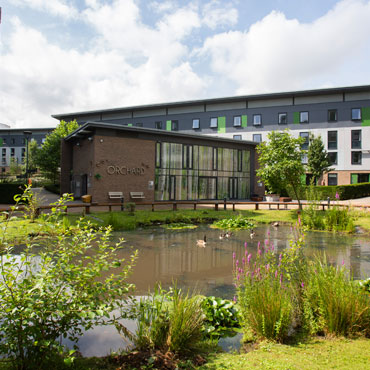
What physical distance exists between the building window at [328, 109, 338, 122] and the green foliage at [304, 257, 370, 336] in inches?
1557

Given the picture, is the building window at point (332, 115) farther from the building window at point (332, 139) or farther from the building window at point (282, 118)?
the building window at point (282, 118)

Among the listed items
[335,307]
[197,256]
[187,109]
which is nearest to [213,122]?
[187,109]

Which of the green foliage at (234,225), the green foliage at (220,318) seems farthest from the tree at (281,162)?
the green foliage at (220,318)

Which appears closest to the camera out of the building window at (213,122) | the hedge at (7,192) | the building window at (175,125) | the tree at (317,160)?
the hedge at (7,192)

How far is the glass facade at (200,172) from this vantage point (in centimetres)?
2650

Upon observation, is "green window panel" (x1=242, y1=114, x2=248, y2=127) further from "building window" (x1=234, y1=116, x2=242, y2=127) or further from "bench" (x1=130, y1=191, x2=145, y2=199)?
"bench" (x1=130, y1=191, x2=145, y2=199)

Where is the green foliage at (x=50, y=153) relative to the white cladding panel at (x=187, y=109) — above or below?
below

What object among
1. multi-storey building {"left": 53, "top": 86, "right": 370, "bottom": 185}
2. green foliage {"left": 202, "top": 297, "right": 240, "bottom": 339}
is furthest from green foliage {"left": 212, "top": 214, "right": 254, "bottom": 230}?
multi-storey building {"left": 53, "top": 86, "right": 370, "bottom": 185}

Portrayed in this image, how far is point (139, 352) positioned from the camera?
10.9 ft

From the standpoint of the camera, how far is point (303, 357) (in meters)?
3.22

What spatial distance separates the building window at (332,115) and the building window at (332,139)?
1609mm

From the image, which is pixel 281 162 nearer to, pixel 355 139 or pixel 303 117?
pixel 303 117

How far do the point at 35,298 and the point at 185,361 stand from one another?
1.67m

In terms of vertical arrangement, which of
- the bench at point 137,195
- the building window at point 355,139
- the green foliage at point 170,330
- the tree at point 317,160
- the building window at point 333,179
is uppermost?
the building window at point 355,139
